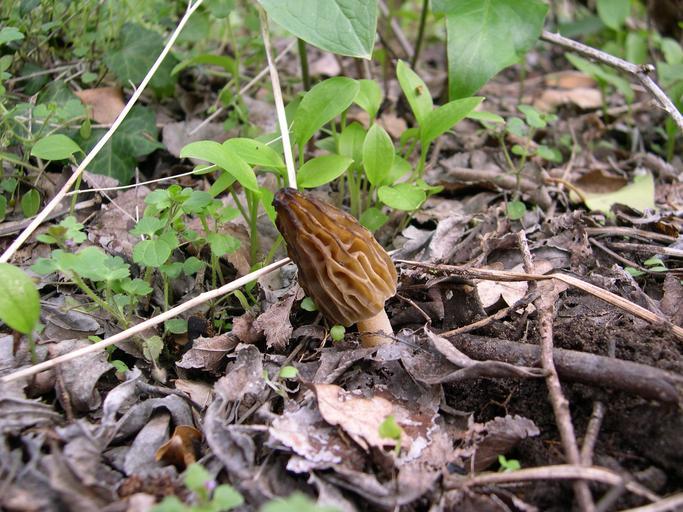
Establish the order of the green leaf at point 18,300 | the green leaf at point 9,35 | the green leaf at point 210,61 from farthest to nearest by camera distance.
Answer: the green leaf at point 210,61, the green leaf at point 9,35, the green leaf at point 18,300

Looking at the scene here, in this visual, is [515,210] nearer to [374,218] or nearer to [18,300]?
[374,218]

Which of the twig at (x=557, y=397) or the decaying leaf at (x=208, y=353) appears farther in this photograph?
the decaying leaf at (x=208, y=353)

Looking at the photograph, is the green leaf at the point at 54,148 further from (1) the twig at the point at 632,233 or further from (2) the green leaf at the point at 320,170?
(1) the twig at the point at 632,233

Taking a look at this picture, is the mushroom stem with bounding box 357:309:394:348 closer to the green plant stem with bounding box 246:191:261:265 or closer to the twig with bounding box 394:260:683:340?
the twig with bounding box 394:260:683:340

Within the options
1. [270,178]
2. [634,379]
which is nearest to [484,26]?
[270,178]

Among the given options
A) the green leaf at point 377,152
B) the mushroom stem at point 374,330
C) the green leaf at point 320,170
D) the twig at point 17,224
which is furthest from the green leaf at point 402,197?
the twig at point 17,224

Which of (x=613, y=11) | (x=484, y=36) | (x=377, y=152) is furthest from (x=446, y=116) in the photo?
(x=613, y=11)
